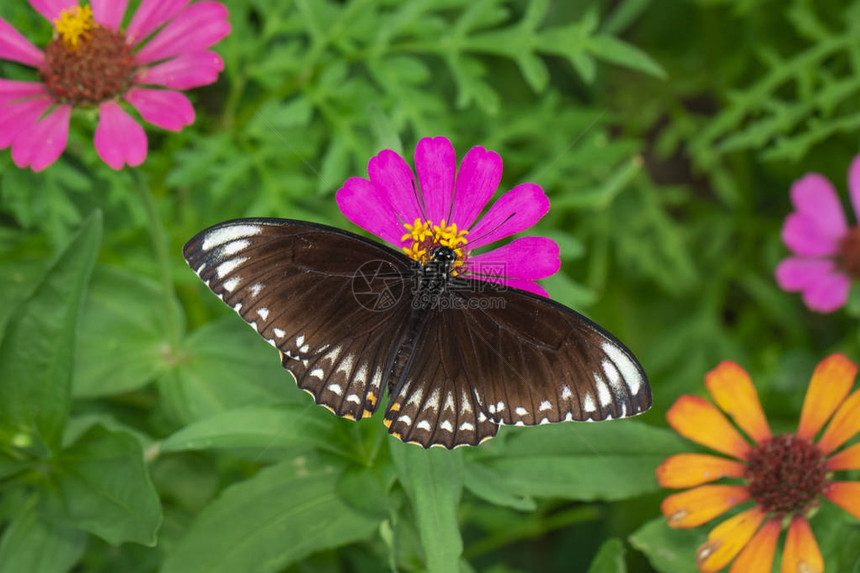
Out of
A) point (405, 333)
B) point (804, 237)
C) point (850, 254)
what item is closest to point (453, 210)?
point (405, 333)

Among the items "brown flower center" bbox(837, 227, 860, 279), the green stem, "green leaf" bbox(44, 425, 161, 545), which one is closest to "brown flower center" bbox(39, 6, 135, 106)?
the green stem

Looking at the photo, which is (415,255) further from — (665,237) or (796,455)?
(665,237)

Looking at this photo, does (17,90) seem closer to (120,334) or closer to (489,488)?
(120,334)

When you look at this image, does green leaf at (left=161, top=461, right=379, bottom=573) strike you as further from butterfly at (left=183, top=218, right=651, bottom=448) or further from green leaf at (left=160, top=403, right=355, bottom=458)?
butterfly at (left=183, top=218, right=651, bottom=448)

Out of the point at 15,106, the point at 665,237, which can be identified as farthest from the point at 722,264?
the point at 15,106

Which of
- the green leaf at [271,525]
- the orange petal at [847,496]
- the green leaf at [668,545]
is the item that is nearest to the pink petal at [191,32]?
the green leaf at [271,525]

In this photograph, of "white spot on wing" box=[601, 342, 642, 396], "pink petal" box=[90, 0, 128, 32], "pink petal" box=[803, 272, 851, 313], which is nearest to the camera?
"white spot on wing" box=[601, 342, 642, 396]

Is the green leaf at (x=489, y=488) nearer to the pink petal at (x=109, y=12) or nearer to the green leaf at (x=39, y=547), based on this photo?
Answer: the green leaf at (x=39, y=547)
